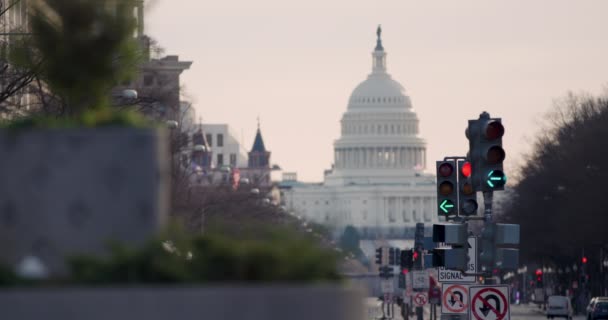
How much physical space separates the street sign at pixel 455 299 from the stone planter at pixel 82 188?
90.0ft

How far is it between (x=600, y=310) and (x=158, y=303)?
198ft

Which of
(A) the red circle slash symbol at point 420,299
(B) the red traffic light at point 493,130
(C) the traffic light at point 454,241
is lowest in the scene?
(A) the red circle slash symbol at point 420,299

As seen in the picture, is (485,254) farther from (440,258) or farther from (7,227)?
(7,227)

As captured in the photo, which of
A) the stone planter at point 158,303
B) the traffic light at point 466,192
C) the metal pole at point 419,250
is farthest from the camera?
the metal pole at point 419,250

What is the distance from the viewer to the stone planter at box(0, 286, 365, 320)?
27.8ft

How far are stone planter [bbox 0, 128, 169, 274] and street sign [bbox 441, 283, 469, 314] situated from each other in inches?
1080

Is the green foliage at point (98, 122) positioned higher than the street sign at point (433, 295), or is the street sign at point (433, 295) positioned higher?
the green foliage at point (98, 122)

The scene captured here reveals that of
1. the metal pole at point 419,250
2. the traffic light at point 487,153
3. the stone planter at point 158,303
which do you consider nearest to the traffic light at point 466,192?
the traffic light at point 487,153

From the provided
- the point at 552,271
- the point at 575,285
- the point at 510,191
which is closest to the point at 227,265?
the point at 575,285

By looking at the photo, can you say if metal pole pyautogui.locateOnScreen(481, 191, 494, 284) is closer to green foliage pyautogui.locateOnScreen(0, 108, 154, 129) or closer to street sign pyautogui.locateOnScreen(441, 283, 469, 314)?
street sign pyautogui.locateOnScreen(441, 283, 469, 314)

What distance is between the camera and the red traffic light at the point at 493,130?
24.9m

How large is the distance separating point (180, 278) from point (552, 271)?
148622mm

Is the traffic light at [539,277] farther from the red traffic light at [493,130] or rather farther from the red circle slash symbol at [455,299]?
the red traffic light at [493,130]

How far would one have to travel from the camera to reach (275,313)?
8.66 meters
